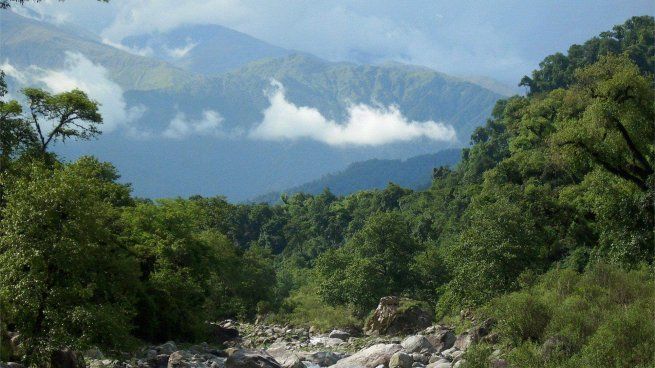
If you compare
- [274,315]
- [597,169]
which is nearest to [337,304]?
[274,315]

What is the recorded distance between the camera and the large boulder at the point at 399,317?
41938mm

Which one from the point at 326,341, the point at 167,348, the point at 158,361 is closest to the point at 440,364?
the point at 158,361

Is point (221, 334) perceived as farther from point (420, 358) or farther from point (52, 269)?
point (52, 269)

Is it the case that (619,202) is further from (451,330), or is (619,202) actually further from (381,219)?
(381,219)

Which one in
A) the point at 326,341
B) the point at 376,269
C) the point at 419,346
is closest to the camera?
the point at 419,346

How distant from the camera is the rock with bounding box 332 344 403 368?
28.8m

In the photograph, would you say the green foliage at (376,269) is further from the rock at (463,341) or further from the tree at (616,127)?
the tree at (616,127)

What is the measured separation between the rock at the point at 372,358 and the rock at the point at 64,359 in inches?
458

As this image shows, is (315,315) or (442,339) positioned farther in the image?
(315,315)

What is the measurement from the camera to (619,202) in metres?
26.0

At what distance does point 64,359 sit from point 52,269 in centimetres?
325

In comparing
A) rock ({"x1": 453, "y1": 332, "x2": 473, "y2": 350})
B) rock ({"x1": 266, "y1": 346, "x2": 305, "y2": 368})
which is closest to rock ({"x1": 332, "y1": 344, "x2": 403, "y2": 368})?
rock ({"x1": 266, "y1": 346, "x2": 305, "y2": 368})

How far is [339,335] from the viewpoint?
43.3 meters

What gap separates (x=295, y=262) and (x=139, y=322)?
231 ft
